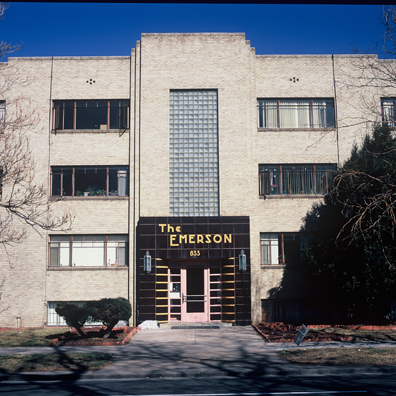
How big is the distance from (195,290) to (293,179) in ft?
24.0

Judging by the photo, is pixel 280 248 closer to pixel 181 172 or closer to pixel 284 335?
pixel 181 172

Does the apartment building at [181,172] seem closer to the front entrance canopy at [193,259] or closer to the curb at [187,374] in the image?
the front entrance canopy at [193,259]

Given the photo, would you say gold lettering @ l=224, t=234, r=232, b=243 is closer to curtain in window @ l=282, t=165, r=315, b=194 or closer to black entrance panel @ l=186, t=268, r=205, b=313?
black entrance panel @ l=186, t=268, r=205, b=313

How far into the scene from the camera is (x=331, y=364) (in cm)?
1322


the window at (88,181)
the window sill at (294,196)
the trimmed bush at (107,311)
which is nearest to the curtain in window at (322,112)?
the window sill at (294,196)

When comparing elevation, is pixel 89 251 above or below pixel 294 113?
below

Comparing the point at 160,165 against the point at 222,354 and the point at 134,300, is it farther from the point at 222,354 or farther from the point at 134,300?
the point at 222,354

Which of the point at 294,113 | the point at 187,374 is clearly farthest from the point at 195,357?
the point at 294,113

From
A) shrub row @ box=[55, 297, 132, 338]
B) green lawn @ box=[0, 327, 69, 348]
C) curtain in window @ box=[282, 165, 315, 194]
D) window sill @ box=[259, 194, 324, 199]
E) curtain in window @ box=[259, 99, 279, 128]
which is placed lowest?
green lawn @ box=[0, 327, 69, 348]

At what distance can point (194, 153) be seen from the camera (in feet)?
78.6

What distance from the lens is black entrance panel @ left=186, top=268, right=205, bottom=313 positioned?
23.2 m

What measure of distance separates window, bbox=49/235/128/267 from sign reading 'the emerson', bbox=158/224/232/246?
247 centimetres

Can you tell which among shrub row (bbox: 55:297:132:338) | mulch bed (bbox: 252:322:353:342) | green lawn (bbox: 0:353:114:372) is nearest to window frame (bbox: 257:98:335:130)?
mulch bed (bbox: 252:322:353:342)

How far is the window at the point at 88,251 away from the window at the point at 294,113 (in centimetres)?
→ 942
